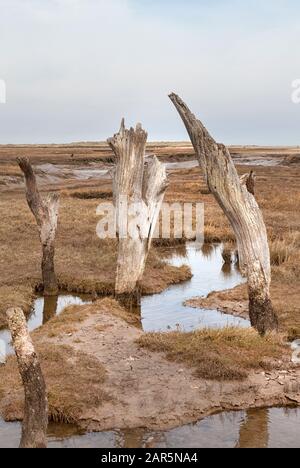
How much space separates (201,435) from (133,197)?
31.6 ft

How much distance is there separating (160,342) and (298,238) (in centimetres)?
1613

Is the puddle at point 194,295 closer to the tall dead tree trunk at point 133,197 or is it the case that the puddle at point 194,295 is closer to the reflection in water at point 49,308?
the tall dead tree trunk at point 133,197

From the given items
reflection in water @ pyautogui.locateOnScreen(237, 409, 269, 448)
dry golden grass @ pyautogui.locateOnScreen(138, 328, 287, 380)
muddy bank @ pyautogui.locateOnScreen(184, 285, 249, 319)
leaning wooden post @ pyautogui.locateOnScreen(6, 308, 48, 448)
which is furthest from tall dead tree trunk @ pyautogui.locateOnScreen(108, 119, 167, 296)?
leaning wooden post @ pyautogui.locateOnScreen(6, 308, 48, 448)

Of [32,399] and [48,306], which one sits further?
[48,306]

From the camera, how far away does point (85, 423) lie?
1033 centimetres

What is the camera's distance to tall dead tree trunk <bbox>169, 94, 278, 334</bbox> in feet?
43.4

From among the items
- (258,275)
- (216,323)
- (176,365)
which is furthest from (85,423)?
(216,323)

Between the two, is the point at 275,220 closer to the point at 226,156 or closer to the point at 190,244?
the point at 190,244

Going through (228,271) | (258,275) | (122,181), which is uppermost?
(122,181)

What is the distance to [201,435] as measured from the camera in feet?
32.8

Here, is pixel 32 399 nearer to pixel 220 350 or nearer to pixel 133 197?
pixel 220 350

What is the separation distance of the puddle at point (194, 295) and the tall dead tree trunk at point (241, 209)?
1.42 m

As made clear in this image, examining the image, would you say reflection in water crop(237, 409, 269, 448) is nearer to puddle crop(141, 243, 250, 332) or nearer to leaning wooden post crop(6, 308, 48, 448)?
leaning wooden post crop(6, 308, 48, 448)

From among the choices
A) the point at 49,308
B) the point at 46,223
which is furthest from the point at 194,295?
the point at 46,223
